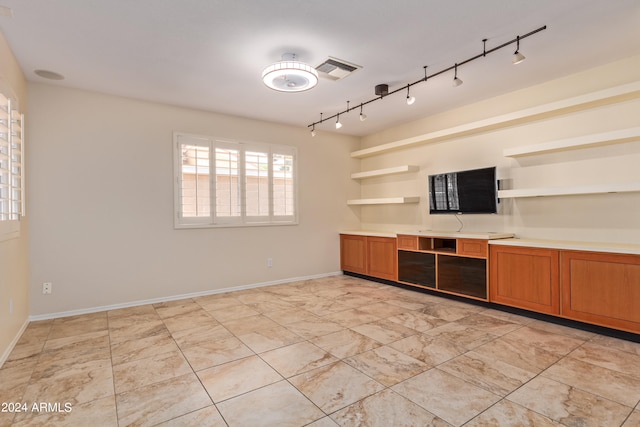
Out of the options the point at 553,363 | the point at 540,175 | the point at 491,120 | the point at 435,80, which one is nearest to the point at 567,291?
the point at 553,363

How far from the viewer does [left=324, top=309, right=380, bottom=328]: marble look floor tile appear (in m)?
3.56

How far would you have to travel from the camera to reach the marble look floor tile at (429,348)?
8.80 feet

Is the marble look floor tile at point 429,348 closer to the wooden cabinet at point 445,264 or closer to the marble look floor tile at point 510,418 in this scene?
the marble look floor tile at point 510,418

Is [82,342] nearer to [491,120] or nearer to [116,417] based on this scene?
[116,417]

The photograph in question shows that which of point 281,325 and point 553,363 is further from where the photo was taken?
point 281,325

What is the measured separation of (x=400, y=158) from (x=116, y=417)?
17.0 ft

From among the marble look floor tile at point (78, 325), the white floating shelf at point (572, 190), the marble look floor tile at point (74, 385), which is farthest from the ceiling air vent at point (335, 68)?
the marble look floor tile at point (78, 325)

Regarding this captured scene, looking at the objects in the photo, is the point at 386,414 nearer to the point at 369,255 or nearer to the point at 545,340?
the point at 545,340

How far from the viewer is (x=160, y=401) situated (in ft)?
6.94

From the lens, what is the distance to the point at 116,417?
6.41 feet

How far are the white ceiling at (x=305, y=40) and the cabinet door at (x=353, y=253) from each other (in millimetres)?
2715

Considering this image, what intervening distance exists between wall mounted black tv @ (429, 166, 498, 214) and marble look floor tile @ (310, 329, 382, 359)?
2.43 meters

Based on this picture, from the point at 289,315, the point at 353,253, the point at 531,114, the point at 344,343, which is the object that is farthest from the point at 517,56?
the point at 353,253

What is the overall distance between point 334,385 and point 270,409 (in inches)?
19.0
